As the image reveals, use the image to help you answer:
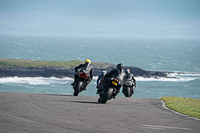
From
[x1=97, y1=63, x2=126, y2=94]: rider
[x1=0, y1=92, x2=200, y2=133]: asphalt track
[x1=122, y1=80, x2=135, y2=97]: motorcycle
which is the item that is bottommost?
[x1=0, y1=92, x2=200, y2=133]: asphalt track

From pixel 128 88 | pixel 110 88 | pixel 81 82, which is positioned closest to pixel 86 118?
pixel 110 88

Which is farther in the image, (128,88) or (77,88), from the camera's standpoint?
(128,88)

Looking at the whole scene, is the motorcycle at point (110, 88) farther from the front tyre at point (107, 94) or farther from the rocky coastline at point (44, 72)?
the rocky coastline at point (44, 72)

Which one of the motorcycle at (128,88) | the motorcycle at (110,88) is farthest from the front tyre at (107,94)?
the motorcycle at (128,88)

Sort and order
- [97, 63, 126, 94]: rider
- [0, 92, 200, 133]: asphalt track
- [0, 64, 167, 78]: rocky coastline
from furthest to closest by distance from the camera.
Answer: [0, 64, 167, 78]: rocky coastline < [97, 63, 126, 94]: rider < [0, 92, 200, 133]: asphalt track

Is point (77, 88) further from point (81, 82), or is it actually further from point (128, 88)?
point (128, 88)

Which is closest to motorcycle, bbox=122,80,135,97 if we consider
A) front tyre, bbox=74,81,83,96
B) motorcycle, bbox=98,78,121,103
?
front tyre, bbox=74,81,83,96

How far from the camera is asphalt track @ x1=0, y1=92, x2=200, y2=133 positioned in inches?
382

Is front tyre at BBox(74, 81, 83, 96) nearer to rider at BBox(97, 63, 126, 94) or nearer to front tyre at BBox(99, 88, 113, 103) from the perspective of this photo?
rider at BBox(97, 63, 126, 94)

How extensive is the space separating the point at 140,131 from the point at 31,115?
147 inches

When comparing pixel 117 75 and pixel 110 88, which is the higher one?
pixel 117 75

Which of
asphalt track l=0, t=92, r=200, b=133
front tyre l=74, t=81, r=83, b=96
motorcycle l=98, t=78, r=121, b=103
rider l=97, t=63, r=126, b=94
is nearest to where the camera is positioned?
asphalt track l=0, t=92, r=200, b=133

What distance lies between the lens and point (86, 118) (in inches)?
440

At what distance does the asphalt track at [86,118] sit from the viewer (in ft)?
31.8
